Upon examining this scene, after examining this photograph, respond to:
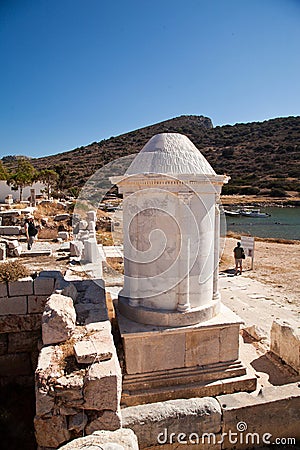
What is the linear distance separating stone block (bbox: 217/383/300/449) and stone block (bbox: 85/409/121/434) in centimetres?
123

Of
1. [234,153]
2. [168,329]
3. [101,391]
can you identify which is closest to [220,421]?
[101,391]

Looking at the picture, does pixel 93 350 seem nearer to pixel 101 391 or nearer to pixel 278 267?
pixel 101 391

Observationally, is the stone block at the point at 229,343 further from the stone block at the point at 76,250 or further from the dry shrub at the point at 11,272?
the stone block at the point at 76,250

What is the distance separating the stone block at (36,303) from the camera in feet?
18.3

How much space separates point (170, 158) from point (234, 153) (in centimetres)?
7399

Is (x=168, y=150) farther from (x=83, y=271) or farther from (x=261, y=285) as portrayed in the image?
(x=261, y=285)

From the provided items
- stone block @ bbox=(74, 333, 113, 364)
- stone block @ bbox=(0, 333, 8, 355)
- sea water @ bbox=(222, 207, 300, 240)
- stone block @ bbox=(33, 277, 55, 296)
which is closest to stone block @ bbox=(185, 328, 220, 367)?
stone block @ bbox=(74, 333, 113, 364)

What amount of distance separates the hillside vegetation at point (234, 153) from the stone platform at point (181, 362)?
4380 centimetres

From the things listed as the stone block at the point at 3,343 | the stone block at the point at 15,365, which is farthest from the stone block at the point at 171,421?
the stone block at the point at 3,343

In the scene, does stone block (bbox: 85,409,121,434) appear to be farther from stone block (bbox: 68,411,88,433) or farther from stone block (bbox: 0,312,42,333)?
stone block (bbox: 0,312,42,333)

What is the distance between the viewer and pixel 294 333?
5.70 m

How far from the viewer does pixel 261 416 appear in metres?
3.80

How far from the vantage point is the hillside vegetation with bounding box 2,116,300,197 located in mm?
54688

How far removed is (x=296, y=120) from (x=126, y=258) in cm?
9889
